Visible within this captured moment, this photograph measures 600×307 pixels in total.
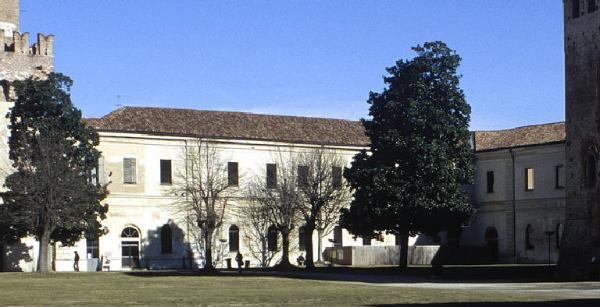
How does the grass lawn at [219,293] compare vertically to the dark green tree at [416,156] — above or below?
below

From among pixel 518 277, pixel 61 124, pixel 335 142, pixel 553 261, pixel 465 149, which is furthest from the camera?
pixel 335 142

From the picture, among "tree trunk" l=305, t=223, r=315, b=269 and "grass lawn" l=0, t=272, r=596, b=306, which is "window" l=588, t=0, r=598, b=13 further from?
"tree trunk" l=305, t=223, r=315, b=269

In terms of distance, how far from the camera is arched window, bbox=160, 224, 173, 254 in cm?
7512

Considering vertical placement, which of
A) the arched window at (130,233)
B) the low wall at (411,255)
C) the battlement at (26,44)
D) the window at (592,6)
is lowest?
the low wall at (411,255)

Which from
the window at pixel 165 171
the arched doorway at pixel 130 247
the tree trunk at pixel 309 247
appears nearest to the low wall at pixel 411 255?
the tree trunk at pixel 309 247

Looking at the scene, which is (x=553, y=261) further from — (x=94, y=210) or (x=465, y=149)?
(x=94, y=210)

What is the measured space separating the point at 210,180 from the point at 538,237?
21.8 meters

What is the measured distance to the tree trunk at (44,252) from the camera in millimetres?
60812

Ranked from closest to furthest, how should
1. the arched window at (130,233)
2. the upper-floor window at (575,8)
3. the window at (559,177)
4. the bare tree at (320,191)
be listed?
the upper-floor window at (575,8) → the bare tree at (320,191) → the arched window at (130,233) → the window at (559,177)

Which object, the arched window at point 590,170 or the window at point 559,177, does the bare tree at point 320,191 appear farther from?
the arched window at point 590,170

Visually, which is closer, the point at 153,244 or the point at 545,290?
the point at 545,290

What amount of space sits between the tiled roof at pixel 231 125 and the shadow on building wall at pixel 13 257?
9.54 m

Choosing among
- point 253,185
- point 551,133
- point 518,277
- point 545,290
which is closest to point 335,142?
point 253,185

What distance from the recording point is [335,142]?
82250 mm
